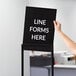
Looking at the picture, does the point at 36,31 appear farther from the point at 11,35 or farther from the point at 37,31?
the point at 11,35

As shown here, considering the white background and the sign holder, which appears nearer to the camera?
the sign holder

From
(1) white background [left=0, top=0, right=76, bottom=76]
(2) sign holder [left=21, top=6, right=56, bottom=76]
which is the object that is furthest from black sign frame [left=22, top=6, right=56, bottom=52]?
(1) white background [left=0, top=0, right=76, bottom=76]

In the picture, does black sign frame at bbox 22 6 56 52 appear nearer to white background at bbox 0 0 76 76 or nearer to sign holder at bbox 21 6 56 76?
sign holder at bbox 21 6 56 76

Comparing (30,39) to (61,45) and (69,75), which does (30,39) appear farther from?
(61,45)

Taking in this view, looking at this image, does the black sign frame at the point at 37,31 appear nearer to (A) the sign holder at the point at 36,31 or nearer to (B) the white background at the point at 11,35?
(A) the sign holder at the point at 36,31

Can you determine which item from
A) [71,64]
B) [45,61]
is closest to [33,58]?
[45,61]

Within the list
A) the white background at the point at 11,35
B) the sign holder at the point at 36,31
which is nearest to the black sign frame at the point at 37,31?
the sign holder at the point at 36,31

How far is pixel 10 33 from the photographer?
3.44 metres

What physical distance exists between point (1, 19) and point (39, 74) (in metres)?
1.66

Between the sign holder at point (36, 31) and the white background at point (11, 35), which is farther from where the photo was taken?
the white background at point (11, 35)

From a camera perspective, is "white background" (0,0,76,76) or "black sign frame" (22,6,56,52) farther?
"white background" (0,0,76,76)

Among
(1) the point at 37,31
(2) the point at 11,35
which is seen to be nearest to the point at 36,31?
(1) the point at 37,31

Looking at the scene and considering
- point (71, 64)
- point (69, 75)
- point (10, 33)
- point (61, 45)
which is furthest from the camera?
point (61, 45)

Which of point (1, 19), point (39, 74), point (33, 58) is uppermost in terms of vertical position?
point (1, 19)
